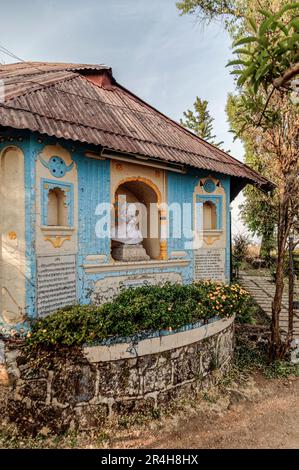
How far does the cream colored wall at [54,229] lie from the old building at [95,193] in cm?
2

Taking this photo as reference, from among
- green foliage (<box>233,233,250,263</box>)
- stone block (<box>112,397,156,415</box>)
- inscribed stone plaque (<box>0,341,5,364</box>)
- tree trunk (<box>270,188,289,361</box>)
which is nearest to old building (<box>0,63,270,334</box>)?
inscribed stone plaque (<box>0,341,5,364</box>)

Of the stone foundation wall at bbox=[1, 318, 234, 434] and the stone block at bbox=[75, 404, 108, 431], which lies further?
the stone block at bbox=[75, 404, 108, 431]

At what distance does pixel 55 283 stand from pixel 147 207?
3.40 metres

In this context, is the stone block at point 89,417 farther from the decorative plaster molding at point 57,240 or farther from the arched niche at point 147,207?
the arched niche at point 147,207

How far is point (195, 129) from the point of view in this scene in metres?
24.5

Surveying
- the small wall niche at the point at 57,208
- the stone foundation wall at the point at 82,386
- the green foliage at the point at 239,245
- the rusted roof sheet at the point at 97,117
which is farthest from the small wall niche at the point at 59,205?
the green foliage at the point at 239,245

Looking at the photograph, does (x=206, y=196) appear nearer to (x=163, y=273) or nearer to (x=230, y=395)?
(x=163, y=273)

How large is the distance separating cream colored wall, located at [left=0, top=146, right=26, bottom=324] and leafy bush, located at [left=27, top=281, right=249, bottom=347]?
600 millimetres

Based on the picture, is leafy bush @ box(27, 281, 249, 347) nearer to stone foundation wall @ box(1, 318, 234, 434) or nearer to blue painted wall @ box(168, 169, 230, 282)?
stone foundation wall @ box(1, 318, 234, 434)

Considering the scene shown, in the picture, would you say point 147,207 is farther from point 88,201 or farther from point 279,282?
point 279,282

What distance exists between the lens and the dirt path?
4.90m

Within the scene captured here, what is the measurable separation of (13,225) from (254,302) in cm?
903

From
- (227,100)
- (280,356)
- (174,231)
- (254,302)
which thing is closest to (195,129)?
(227,100)

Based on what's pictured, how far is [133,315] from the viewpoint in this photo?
5.41 meters
